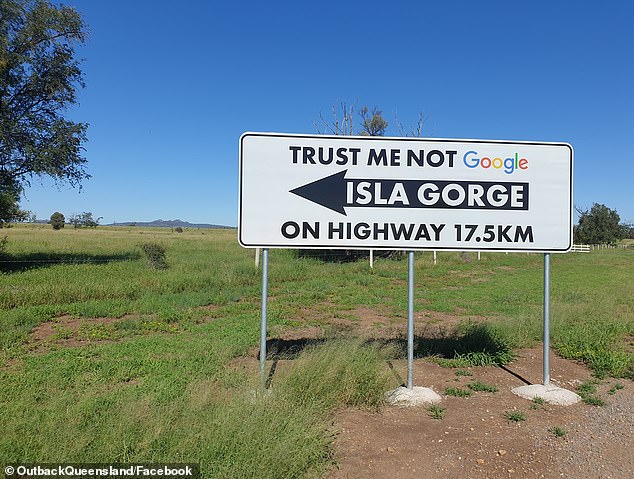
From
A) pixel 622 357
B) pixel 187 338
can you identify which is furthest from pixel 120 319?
pixel 622 357

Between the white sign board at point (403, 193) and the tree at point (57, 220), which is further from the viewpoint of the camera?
the tree at point (57, 220)

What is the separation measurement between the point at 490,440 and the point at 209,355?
12.4 feet

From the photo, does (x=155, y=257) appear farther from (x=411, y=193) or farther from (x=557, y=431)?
(x=557, y=431)

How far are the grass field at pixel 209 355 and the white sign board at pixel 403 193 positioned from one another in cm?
146

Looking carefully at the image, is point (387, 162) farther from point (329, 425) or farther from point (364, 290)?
point (364, 290)

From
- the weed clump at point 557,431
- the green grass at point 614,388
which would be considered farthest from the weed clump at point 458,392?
the green grass at point 614,388

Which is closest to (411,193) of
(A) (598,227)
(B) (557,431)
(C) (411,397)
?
(C) (411,397)

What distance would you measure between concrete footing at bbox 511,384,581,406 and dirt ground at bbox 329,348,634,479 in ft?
0.36

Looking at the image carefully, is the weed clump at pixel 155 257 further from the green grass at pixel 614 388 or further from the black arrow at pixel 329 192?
the green grass at pixel 614 388

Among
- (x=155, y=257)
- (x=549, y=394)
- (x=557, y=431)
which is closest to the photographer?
(x=557, y=431)

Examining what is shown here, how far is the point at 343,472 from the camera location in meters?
3.25

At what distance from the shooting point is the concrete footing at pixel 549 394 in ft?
15.8

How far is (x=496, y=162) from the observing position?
5.43 metres

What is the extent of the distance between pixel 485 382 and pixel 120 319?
22.8 ft
